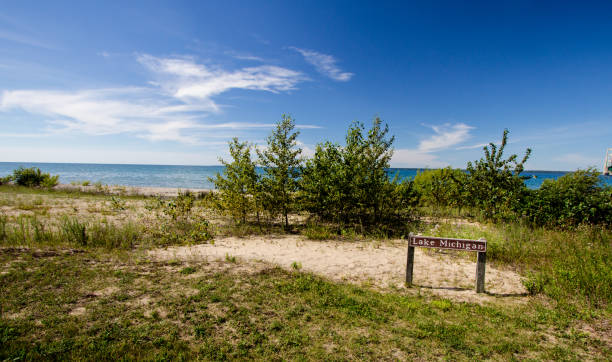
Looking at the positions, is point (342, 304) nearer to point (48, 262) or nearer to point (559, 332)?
point (559, 332)

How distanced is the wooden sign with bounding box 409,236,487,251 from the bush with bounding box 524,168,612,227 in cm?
651

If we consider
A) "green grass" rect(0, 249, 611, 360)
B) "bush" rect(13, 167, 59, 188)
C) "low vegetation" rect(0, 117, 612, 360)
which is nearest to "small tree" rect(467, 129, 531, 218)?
"low vegetation" rect(0, 117, 612, 360)

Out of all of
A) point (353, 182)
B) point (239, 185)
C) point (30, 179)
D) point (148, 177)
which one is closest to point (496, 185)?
point (353, 182)

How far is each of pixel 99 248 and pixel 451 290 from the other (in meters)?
9.48

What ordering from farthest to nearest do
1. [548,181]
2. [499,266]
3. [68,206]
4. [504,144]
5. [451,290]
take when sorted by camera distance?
[68,206], [504,144], [548,181], [499,266], [451,290]

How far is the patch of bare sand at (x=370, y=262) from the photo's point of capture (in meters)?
6.06

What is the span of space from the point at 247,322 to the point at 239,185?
8.61m

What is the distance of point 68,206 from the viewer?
1505 centimetres

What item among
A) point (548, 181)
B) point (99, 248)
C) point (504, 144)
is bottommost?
point (99, 248)

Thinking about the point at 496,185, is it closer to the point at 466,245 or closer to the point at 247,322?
the point at 466,245

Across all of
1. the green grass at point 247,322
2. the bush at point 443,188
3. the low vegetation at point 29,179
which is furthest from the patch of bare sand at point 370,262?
the low vegetation at point 29,179

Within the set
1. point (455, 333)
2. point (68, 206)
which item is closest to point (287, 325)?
point (455, 333)

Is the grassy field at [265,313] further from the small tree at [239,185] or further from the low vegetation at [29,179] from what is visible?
the low vegetation at [29,179]

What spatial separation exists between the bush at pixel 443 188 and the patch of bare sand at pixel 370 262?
654 centimetres
